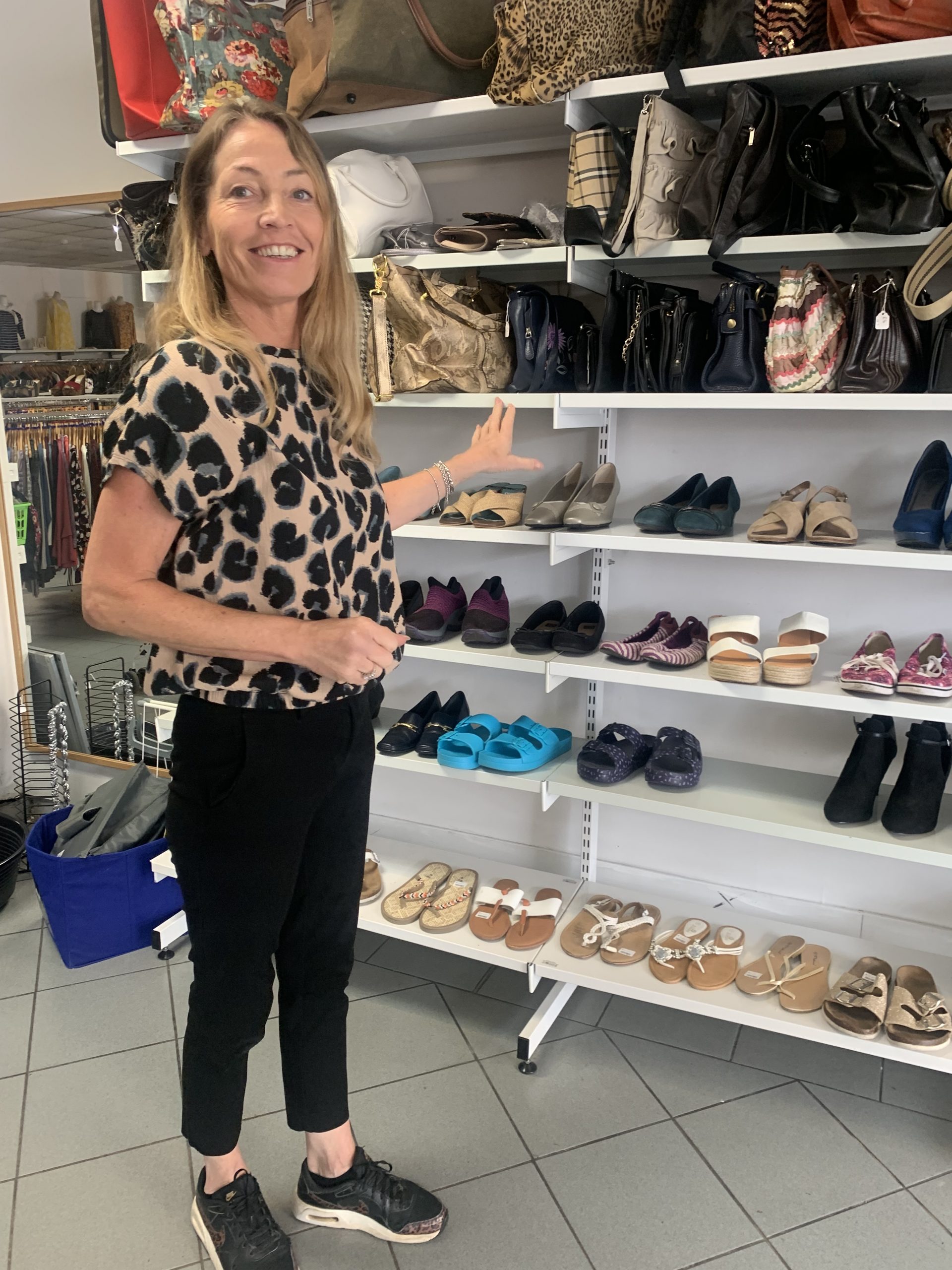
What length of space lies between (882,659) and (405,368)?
1305mm

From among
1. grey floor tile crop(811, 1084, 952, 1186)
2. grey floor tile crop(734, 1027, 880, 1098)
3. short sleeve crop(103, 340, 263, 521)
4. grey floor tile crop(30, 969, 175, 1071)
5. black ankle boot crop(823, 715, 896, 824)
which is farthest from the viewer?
grey floor tile crop(30, 969, 175, 1071)

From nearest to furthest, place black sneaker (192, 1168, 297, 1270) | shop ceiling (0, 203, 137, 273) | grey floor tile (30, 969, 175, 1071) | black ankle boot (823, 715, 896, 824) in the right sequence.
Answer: black sneaker (192, 1168, 297, 1270) → black ankle boot (823, 715, 896, 824) → grey floor tile (30, 969, 175, 1071) → shop ceiling (0, 203, 137, 273)

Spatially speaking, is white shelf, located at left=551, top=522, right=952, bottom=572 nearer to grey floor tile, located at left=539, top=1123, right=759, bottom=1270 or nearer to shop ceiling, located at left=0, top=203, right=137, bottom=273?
grey floor tile, located at left=539, top=1123, right=759, bottom=1270

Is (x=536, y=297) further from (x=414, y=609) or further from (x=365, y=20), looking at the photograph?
(x=414, y=609)

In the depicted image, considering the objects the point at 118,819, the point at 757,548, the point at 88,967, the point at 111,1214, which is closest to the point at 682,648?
the point at 757,548

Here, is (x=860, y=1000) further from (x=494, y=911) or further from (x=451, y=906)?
(x=451, y=906)

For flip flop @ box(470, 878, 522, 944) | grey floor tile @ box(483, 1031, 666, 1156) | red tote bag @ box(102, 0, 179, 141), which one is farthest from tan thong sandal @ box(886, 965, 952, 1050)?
red tote bag @ box(102, 0, 179, 141)

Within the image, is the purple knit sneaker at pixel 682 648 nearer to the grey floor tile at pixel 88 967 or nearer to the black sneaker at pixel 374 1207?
the black sneaker at pixel 374 1207

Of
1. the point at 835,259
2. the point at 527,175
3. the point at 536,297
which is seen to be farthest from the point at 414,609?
the point at 835,259

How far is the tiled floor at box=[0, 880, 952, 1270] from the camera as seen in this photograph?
69.7 inches

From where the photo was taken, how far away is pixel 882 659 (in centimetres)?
203

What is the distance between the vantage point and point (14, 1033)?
2391mm

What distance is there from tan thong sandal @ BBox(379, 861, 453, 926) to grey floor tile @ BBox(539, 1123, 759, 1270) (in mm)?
723

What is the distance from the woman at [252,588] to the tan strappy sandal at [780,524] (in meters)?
0.91
